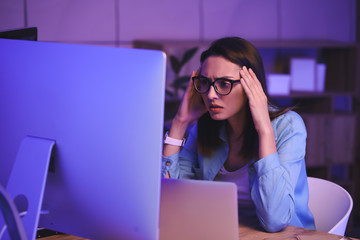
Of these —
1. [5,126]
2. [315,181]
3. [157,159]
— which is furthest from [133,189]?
[315,181]

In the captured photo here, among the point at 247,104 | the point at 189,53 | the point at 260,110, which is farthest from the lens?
the point at 189,53

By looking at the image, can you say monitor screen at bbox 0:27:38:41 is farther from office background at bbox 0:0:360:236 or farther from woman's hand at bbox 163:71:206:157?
office background at bbox 0:0:360:236

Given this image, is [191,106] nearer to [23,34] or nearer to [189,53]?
[23,34]

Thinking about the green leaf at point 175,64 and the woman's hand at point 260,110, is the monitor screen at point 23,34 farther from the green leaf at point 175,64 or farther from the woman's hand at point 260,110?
the green leaf at point 175,64

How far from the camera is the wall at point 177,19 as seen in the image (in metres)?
3.75

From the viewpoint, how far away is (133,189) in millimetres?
808

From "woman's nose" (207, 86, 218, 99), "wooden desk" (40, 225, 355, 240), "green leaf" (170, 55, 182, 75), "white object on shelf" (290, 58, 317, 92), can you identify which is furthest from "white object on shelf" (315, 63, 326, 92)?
"wooden desk" (40, 225, 355, 240)

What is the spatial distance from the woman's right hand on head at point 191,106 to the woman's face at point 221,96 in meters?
0.18

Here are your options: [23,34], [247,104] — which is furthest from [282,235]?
[23,34]

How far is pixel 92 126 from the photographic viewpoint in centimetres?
83

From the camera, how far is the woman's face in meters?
1.60

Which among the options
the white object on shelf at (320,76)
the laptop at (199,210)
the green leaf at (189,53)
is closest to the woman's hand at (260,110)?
the laptop at (199,210)

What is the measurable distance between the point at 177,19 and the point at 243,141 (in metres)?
2.68

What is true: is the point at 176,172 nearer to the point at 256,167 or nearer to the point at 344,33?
the point at 256,167
